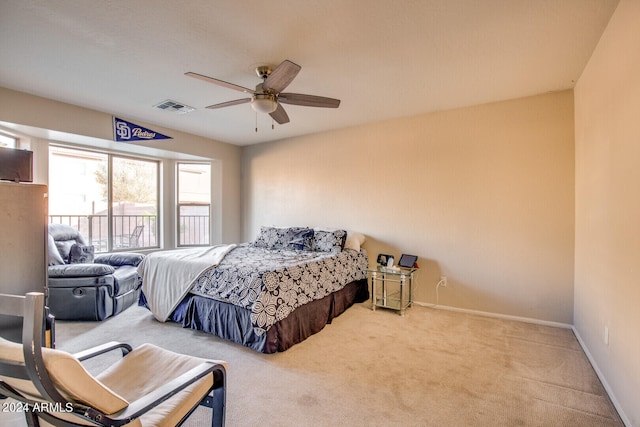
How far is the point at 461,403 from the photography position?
1.99 meters

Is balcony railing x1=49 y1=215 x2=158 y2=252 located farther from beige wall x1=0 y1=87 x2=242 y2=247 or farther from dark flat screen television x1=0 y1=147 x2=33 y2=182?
dark flat screen television x1=0 y1=147 x2=33 y2=182

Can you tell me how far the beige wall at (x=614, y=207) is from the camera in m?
1.72

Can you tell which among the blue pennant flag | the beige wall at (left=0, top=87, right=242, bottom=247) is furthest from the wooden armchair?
the blue pennant flag

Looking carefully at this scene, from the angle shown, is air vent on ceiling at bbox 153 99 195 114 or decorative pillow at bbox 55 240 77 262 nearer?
air vent on ceiling at bbox 153 99 195 114

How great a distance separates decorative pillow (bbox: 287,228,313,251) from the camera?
423 cm

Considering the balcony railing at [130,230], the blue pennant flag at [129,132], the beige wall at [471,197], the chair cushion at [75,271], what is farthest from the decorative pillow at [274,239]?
the blue pennant flag at [129,132]

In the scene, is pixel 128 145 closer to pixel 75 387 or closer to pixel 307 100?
pixel 307 100

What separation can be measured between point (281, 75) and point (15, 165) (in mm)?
1807

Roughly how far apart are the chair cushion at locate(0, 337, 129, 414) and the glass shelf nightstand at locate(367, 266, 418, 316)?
310cm

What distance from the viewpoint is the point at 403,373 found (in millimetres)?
2352

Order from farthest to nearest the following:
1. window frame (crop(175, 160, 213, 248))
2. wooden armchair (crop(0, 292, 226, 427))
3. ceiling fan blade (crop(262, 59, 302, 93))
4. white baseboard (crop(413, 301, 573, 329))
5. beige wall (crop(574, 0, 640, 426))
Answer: window frame (crop(175, 160, 213, 248))
white baseboard (crop(413, 301, 573, 329))
ceiling fan blade (crop(262, 59, 302, 93))
beige wall (crop(574, 0, 640, 426))
wooden armchair (crop(0, 292, 226, 427))

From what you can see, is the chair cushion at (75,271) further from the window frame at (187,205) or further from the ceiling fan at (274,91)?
the ceiling fan at (274,91)

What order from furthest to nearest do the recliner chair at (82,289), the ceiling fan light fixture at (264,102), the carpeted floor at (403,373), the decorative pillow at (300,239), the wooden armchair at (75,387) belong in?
the decorative pillow at (300,239), the recliner chair at (82,289), the ceiling fan light fixture at (264,102), the carpeted floor at (403,373), the wooden armchair at (75,387)

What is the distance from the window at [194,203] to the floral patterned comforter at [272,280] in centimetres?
221
